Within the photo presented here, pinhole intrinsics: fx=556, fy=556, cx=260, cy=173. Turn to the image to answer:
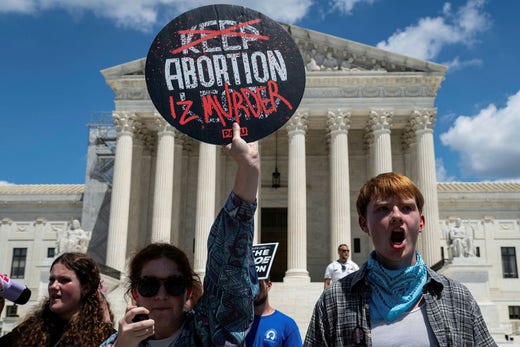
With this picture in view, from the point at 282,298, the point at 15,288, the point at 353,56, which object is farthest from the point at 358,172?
the point at 15,288

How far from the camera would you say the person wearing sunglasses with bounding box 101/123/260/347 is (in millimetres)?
3186

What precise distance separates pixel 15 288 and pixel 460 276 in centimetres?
2617

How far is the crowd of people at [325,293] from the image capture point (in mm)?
3225

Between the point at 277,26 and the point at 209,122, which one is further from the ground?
the point at 277,26

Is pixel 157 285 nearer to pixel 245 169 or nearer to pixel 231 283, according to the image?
pixel 231 283

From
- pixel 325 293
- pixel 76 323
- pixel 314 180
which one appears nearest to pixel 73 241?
pixel 314 180

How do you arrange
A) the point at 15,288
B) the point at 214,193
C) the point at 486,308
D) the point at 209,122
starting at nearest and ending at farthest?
the point at 209,122 → the point at 15,288 → the point at 486,308 → the point at 214,193

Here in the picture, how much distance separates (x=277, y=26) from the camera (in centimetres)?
361

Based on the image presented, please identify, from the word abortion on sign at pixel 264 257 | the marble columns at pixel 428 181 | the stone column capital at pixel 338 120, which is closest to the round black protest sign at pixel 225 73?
the word abortion on sign at pixel 264 257

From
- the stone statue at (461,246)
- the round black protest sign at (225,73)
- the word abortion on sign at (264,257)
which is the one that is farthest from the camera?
the stone statue at (461,246)

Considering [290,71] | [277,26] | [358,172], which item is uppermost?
[358,172]

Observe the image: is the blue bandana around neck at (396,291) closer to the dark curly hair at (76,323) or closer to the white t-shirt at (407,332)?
the white t-shirt at (407,332)

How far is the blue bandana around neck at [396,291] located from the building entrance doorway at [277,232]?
122 ft

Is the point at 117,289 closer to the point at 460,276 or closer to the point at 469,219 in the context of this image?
the point at 460,276
